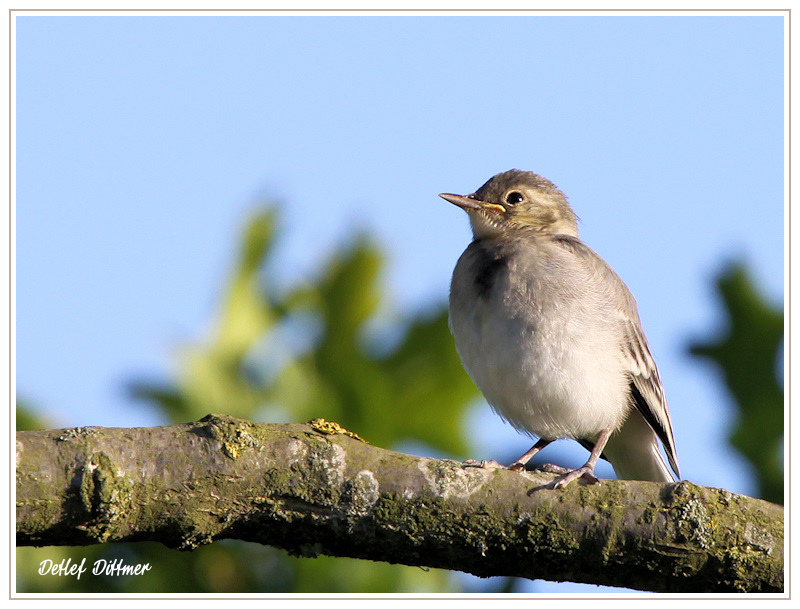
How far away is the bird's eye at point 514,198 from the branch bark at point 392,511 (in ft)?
13.6

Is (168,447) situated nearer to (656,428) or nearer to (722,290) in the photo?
(656,428)

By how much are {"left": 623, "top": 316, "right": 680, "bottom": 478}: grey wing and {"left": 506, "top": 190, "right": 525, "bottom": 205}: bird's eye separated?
1698 mm

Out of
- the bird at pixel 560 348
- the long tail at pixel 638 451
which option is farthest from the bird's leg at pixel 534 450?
the long tail at pixel 638 451

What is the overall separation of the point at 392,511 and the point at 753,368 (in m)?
4.38

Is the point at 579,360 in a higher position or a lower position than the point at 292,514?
higher

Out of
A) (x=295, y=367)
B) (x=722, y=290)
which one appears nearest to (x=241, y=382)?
(x=295, y=367)

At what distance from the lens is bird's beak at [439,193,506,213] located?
8.68 meters

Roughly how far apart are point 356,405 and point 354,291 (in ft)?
5.00

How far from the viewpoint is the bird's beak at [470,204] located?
8.68 metres

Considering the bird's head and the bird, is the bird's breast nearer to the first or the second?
the bird

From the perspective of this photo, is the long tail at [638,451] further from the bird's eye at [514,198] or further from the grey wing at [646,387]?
the bird's eye at [514,198]
